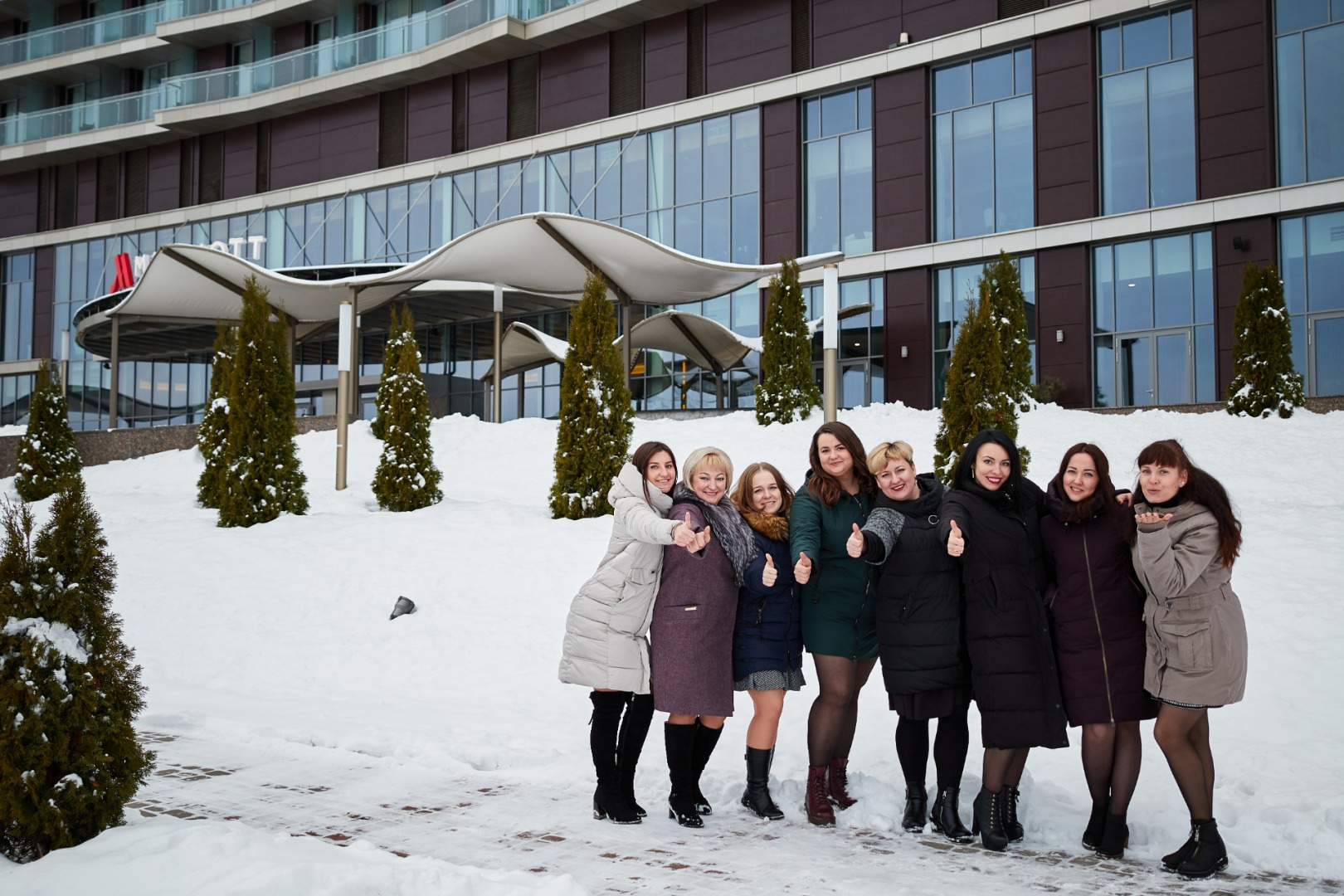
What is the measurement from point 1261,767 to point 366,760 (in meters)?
4.33

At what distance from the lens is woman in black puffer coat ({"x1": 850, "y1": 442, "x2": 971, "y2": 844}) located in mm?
4543

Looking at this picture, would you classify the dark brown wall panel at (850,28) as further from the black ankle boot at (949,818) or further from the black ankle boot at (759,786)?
the black ankle boot at (949,818)

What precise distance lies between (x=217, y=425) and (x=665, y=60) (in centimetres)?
1861

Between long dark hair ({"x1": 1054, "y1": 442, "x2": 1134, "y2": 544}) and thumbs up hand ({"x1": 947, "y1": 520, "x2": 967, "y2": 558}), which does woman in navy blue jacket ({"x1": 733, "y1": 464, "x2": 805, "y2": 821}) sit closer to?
thumbs up hand ({"x1": 947, "y1": 520, "x2": 967, "y2": 558})

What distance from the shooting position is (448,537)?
10805mm

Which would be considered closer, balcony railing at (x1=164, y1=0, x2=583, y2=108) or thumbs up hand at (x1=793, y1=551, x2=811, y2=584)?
thumbs up hand at (x1=793, y1=551, x2=811, y2=584)

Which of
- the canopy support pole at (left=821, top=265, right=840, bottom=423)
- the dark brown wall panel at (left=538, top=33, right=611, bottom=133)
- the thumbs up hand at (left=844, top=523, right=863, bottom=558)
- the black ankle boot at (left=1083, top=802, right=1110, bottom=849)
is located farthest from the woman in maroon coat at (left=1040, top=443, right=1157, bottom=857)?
the dark brown wall panel at (left=538, top=33, right=611, bottom=133)

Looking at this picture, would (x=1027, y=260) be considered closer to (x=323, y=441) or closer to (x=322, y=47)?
(x=323, y=441)

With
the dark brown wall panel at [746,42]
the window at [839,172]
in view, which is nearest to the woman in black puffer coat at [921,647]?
the window at [839,172]

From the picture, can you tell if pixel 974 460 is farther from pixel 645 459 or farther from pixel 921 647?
pixel 645 459

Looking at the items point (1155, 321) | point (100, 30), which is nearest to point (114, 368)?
point (100, 30)

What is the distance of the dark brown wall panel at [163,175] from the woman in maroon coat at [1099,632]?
123ft

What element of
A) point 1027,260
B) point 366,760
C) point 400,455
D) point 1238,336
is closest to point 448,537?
point 400,455

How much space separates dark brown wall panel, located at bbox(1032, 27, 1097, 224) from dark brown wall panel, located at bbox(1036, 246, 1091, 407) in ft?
2.98
